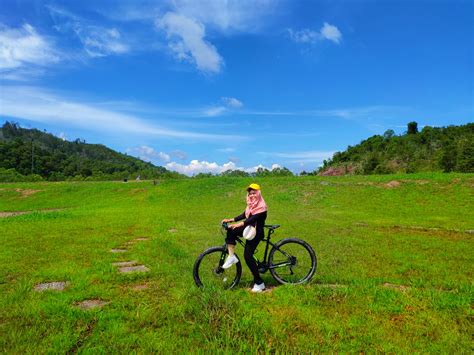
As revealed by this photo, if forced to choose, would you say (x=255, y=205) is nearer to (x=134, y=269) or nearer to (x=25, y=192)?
(x=134, y=269)

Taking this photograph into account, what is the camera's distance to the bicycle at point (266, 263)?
7438mm

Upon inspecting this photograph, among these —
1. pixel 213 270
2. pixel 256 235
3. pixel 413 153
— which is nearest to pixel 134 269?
pixel 213 270

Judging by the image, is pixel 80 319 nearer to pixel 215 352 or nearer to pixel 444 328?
pixel 215 352

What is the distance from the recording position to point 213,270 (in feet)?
25.5

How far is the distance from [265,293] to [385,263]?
16.8 feet

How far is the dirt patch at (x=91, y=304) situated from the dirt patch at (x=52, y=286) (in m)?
1.17

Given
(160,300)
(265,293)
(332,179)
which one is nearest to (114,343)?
(160,300)

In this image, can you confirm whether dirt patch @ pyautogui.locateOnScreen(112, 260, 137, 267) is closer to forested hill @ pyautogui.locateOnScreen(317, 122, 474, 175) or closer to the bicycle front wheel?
the bicycle front wheel

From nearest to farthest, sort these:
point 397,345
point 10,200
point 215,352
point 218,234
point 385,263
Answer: point 215,352, point 397,345, point 385,263, point 218,234, point 10,200

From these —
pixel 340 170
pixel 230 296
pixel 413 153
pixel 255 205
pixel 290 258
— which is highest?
pixel 413 153

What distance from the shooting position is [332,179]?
36812mm

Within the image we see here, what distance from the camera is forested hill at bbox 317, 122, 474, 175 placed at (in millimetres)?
61156

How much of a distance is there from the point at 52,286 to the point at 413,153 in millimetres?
104670

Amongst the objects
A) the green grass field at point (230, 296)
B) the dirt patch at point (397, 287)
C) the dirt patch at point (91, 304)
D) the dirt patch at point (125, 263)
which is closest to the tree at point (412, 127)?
the green grass field at point (230, 296)
